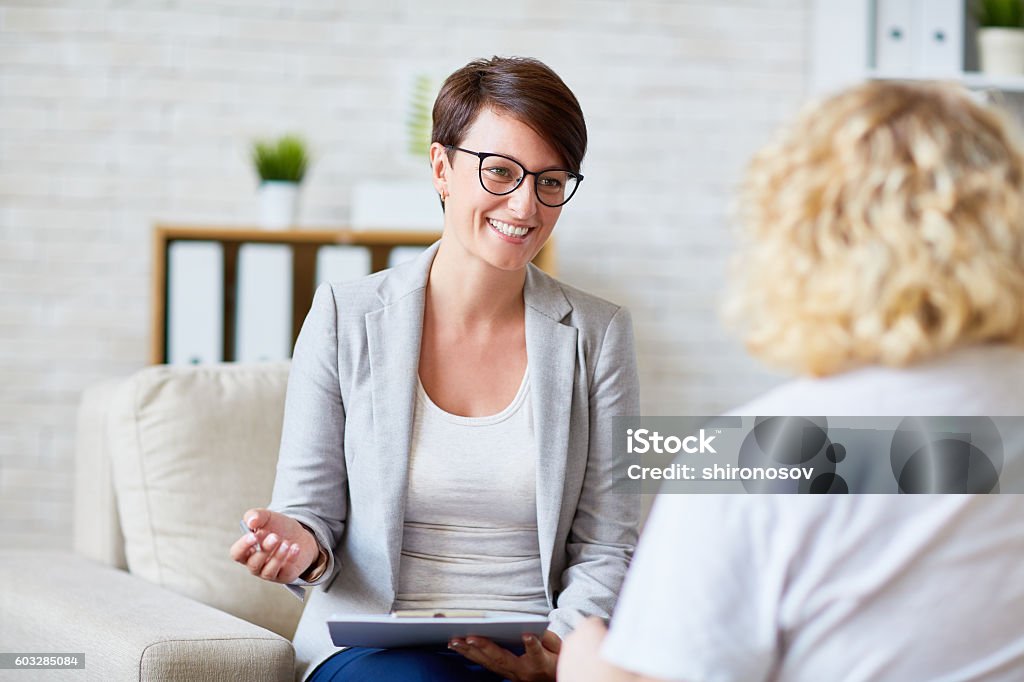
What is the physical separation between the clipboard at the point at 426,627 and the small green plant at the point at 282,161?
5.78 ft

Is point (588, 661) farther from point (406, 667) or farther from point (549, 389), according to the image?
point (549, 389)

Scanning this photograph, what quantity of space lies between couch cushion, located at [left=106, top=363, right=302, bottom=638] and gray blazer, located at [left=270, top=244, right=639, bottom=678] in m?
0.23

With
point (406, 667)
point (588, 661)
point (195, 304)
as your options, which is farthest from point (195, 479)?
point (588, 661)

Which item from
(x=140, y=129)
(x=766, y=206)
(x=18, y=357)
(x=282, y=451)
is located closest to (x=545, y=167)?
(x=282, y=451)

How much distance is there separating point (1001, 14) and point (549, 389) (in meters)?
2.16

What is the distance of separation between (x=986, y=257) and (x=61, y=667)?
1.35 metres

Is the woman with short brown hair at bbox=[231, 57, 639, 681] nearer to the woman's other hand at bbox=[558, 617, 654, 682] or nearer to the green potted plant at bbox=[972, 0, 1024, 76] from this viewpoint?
the woman's other hand at bbox=[558, 617, 654, 682]

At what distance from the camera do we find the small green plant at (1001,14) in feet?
9.77

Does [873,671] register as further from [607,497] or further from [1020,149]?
[607,497]

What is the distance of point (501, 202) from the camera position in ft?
5.13

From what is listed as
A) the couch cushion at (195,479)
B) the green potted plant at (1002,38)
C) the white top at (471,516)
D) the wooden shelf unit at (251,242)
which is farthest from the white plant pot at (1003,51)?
the couch cushion at (195,479)

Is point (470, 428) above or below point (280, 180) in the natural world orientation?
below

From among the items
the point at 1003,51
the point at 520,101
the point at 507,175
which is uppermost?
the point at 1003,51

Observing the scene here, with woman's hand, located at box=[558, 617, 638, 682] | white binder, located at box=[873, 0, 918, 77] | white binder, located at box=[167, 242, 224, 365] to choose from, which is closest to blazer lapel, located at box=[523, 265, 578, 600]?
woman's hand, located at box=[558, 617, 638, 682]
